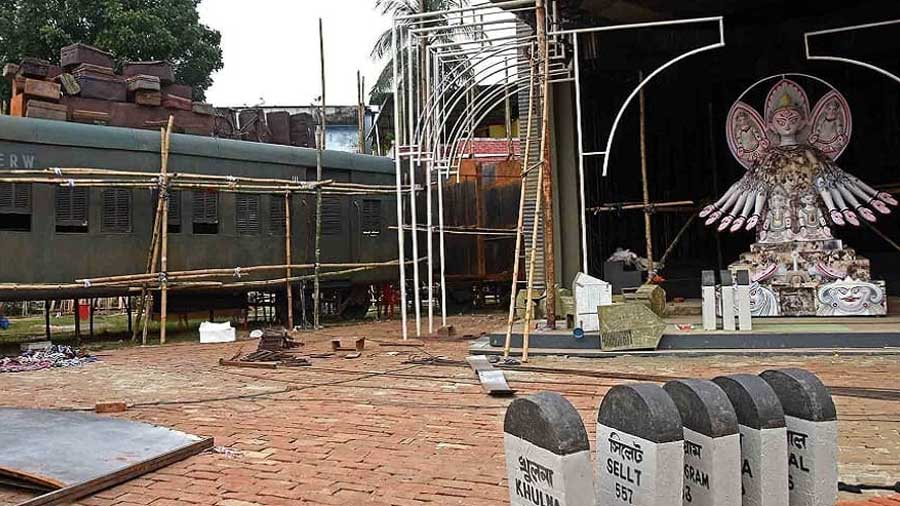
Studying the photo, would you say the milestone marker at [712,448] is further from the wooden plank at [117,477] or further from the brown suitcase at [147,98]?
the brown suitcase at [147,98]

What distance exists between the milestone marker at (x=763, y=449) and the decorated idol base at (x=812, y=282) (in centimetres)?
846

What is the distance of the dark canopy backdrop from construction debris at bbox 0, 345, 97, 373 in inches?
364

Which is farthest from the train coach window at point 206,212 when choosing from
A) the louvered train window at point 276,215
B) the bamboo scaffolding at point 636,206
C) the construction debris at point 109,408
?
the construction debris at point 109,408

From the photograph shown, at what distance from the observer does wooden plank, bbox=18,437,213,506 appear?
3.89m

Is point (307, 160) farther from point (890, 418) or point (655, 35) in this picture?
point (890, 418)

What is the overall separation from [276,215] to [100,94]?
392 cm

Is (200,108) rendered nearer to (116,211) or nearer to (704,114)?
(116,211)

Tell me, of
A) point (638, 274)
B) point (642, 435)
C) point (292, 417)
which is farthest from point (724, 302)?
point (642, 435)

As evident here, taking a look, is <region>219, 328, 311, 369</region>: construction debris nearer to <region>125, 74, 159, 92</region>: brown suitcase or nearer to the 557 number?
<region>125, 74, 159, 92</region>: brown suitcase

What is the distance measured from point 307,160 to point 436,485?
12824 mm

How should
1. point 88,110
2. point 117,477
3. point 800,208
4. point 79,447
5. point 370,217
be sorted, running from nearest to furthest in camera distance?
point 117,477 → point 79,447 → point 800,208 → point 88,110 → point 370,217

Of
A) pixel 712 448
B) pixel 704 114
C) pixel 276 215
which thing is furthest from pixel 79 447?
pixel 704 114

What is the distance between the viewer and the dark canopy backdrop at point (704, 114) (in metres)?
14.1

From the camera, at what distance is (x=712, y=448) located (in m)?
2.69
